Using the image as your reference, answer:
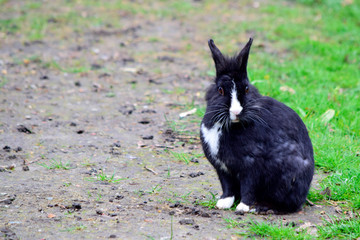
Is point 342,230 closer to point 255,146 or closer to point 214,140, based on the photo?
point 255,146

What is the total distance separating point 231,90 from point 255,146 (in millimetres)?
464

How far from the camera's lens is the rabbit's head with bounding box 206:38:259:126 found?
3.61 metres

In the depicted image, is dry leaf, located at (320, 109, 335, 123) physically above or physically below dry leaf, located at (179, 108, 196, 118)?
above

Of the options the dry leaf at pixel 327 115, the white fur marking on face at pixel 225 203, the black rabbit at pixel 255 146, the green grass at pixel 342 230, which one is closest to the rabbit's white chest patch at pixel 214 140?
the black rabbit at pixel 255 146

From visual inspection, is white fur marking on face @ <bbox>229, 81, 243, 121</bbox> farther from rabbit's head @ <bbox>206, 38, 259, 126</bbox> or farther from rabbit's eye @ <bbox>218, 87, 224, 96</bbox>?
rabbit's eye @ <bbox>218, 87, 224, 96</bbox>

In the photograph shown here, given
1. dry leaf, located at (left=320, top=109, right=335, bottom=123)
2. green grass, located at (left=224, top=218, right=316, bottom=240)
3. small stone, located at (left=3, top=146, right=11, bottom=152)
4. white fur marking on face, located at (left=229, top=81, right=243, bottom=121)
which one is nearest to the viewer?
green grass, located at (left=224, top=218, right=316, bottom=240)

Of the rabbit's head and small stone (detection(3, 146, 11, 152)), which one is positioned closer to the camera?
the rabbit's head

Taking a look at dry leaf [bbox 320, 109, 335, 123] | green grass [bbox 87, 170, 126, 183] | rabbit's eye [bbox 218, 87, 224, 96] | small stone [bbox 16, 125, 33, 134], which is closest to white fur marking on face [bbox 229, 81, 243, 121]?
rabbit's eye [bbox 218, 87, 224, 96]

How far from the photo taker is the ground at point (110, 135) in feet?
11.9

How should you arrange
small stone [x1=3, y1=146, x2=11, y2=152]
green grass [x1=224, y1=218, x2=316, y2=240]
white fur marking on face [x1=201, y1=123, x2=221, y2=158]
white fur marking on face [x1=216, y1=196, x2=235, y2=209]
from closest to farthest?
green grass [x1=224, y1=218, x2=316, y2=240] → white fur marking on face [x1=201, y1=123, x2=221, y2=158] → white fur marking on face [x1=216, y1=196, x2=235, y2=209] → small stone [x1=3, y1=146, x2=11, y2=152]

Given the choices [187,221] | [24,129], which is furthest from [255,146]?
[24,129]

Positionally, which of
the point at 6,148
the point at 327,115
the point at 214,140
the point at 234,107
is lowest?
the point at 6,148

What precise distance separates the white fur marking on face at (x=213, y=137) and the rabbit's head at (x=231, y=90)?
0.26 feet

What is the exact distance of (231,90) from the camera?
3.67 metres
